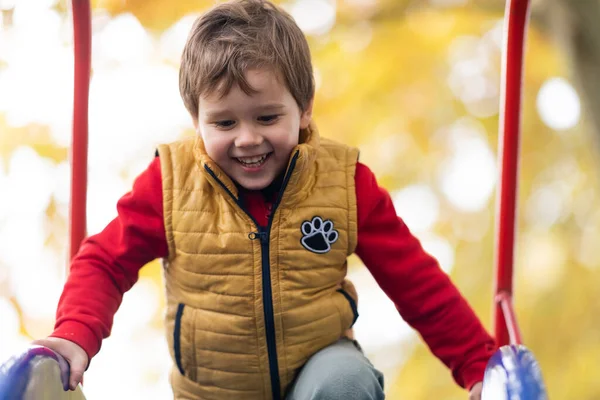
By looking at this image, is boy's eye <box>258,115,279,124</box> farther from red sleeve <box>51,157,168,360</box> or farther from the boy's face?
red sleeve <box>51,157,168,360</box>

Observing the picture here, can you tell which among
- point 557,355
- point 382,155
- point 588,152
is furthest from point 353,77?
point 557,355

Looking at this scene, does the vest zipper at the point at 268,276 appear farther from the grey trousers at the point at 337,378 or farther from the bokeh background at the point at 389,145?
the bokeh background at the point at 389,145

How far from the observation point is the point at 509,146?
4.27 feet

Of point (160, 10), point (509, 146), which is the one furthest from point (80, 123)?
point (160, 10)

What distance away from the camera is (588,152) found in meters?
3.16

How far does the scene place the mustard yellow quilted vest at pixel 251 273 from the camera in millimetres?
1149

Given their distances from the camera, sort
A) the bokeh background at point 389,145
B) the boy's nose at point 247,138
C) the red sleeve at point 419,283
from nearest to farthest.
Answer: the boy's nose at point 247,138 < the red sleeve at point 419,283 < the bokeh background at point 389,145

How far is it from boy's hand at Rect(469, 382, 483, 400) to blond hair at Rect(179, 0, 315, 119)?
44 cm

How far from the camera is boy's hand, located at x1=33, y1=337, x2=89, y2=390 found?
1.00m

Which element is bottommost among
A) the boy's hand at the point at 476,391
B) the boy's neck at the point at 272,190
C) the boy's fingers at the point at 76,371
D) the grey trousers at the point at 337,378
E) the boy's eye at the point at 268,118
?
the boy's hand at the point at 476,391

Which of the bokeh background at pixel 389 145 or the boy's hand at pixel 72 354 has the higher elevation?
the bokeh background at pixel 389 145

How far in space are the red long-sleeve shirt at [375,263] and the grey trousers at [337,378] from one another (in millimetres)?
119

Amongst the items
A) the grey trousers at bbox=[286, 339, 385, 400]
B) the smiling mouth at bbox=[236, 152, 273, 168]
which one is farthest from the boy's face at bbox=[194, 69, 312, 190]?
the grey trousers at bbox=[286, 339, 385, 400]

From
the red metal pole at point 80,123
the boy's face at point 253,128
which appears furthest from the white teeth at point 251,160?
the red metal pole at point 80,123
